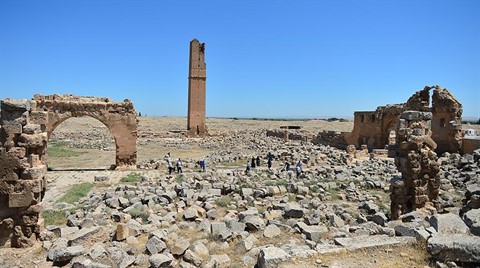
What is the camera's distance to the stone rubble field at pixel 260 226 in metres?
5.28

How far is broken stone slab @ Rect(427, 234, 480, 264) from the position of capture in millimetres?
4625

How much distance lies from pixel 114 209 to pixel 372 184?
9.05m

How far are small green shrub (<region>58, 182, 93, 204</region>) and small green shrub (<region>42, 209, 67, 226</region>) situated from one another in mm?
1765

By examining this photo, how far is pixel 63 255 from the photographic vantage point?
573 centimetres

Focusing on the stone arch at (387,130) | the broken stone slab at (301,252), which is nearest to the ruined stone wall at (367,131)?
the stone arch at (387,130)

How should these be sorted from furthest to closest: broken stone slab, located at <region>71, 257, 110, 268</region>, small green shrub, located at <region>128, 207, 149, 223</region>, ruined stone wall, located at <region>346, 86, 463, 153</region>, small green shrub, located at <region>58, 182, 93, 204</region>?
1. ruined stone wall, located at <region>346, 86, 463, 153</region>
2. small green shrub, located at <region>58, 182, 93, 204</region>
3. small green shrub, located at <region>128, 207, 149, 223</region>
4. broken stone slab, located at <region>71, 257, 110, 268</region>

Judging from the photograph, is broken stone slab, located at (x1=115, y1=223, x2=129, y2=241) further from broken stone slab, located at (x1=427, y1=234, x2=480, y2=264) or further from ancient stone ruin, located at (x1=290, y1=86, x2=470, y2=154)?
ancient stone ruin, located at (x1=290, y1=86, x2=470, y2=154)

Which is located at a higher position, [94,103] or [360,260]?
[94,103]

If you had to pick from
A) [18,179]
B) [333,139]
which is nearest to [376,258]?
[18,179]

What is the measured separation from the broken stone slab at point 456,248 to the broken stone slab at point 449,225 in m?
0.42

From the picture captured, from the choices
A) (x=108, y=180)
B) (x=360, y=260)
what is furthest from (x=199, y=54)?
(x=360, y=260)

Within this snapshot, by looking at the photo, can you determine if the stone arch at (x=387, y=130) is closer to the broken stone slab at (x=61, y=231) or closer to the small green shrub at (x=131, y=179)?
the small green shrub at (x=131, y=179)

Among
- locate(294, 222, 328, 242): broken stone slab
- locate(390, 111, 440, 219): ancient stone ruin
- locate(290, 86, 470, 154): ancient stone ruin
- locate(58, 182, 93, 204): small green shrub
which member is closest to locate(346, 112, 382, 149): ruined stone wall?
locate(290, 86, 470, 154): ancient stone ruin

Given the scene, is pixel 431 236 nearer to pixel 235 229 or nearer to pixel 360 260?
pixel 360 260
